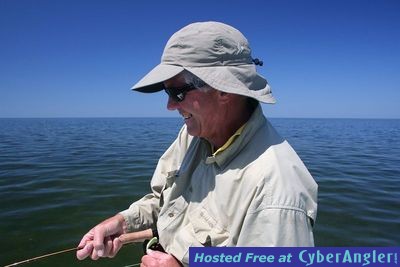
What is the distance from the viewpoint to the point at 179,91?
82.9 inches

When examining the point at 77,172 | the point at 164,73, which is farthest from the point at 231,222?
the point at 77,172

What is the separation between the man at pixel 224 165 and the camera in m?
1.60

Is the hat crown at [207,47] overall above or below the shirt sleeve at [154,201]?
above

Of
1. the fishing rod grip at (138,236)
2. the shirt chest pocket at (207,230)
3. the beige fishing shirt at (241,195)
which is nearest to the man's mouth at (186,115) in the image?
the beige fishing shirt at (241,195)

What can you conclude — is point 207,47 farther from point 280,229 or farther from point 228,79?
point 280,229

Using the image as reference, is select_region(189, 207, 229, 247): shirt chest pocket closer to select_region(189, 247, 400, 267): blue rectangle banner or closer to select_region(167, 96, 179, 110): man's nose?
select_region(189, 247, 400, 267): blue rectangle banner

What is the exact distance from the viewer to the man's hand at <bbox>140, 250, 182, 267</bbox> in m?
2.08

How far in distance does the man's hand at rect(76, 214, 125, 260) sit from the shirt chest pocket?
2.87ft

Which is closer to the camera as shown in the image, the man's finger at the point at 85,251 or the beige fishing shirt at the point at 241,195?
the beige fishing shirt at the point at 241,195

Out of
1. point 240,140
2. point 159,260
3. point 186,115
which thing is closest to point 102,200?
point 159,260

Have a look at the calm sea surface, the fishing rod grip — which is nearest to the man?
the fishing rod grip

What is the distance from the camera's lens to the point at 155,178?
9.20 feet

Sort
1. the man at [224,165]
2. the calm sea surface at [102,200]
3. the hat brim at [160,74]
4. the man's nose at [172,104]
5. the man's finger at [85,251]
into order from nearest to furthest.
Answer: the man at [224,165] → the hat brim at [160,74] → the man's nose at [172,104] → the man's finger at [85,251] → the calm sea surface at [102,200]

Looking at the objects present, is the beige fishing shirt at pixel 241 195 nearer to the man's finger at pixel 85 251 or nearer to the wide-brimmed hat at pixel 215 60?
the wide-brimmed hat at pixel 215 60
